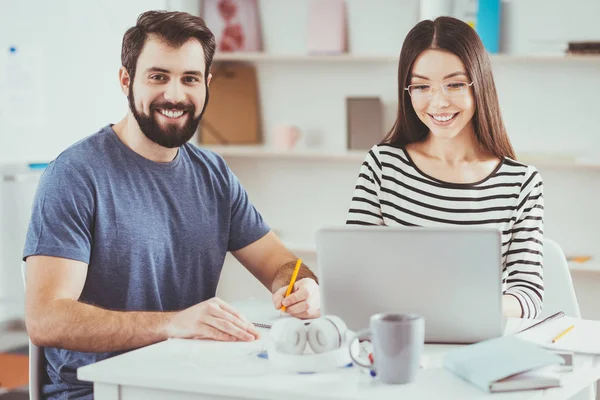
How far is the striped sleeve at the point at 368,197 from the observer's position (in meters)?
2.21

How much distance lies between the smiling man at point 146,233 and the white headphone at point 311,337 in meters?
0.19

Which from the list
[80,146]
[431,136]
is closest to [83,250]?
[80,146]

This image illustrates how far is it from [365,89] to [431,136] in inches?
65.9

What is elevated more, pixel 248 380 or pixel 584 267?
pixel 248 380

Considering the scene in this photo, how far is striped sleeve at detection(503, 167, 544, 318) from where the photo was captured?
193 centimetres

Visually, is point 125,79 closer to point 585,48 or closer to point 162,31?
point 162,31

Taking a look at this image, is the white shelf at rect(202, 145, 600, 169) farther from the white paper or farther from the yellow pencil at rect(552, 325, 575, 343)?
the yellow pencil at rect(552, 325, 575, 343)

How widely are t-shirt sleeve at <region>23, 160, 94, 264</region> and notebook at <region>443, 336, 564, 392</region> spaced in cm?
85

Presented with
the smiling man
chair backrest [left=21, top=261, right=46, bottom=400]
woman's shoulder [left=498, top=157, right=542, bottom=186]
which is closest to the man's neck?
the smiling man

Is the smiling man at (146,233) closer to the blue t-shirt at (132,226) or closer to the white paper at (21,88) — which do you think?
the blue t-shirt at (132,226)

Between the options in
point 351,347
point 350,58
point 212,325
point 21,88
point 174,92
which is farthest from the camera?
point 21,88

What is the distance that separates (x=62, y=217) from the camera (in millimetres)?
1852

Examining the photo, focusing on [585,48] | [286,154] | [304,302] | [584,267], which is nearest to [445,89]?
[304,302]

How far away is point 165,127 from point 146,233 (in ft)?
0.84
